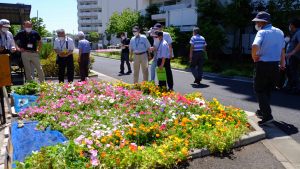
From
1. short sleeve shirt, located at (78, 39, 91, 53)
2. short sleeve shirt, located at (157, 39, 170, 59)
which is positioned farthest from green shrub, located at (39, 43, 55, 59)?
short sleeve shirt, located at (157, 39, 170, 59)

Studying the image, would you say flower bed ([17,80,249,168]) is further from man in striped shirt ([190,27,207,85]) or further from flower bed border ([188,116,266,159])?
man in striped shirt ([190,27,207,85])

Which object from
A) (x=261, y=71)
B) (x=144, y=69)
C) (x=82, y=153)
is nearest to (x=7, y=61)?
(x=82, y=153)

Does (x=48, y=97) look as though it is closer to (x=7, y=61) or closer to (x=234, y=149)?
(x=7, y=61)

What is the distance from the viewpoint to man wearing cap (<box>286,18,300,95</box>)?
7594mm

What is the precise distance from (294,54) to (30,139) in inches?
305

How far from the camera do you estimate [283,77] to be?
8.58 metres

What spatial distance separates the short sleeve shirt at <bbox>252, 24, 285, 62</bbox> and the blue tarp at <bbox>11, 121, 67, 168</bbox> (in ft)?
12.7

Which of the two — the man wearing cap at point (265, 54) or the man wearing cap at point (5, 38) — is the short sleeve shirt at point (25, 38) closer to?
the man wearing cap at point (5, 38)

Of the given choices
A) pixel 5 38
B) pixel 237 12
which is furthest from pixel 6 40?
pixel 237 12

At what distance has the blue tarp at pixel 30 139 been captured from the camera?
Result: 12.7 feet

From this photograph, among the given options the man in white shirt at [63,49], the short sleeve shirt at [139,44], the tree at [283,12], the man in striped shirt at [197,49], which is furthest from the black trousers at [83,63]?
the tree at [283,12]

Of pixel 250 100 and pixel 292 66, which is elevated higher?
pixel 292 66

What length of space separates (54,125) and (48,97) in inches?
86.1

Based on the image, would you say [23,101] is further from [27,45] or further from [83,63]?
[83,63]
